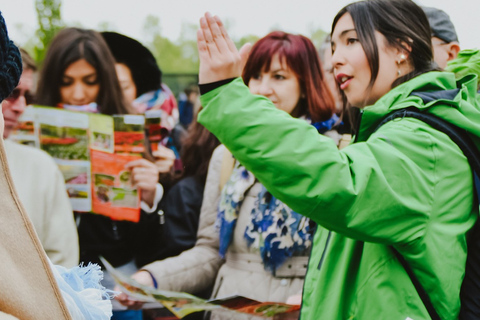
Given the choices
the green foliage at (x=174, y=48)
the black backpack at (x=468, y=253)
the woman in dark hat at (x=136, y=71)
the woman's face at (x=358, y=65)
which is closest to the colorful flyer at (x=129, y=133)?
the woman in dark hat at (x=136, y=71)

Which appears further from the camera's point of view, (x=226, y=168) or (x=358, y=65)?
(x=226, y=168)

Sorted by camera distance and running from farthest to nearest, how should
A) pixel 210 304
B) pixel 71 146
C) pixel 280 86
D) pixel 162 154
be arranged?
pixel 162 154 → pixel 71 146 → pixel 280 86 → pixel 210 304

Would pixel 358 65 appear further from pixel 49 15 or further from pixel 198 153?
pixel 49 15

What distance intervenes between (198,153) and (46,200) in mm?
1030

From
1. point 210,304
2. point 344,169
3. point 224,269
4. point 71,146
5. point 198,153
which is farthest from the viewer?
point 198,153

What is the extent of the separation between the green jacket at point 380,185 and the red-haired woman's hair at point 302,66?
1.13 m

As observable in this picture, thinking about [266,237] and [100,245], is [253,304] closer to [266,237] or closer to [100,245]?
[266,237]

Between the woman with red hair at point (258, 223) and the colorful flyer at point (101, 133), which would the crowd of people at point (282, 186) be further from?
the colorful flyer at point (101, 133)

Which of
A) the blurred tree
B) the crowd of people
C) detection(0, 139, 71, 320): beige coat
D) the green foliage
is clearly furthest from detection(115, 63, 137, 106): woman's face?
the green foliage

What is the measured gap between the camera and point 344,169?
A: 1326mm

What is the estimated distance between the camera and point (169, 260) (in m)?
2.63

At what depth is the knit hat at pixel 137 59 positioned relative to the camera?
12.3ft

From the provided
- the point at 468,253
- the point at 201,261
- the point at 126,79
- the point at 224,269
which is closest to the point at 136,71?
the point at 126,79

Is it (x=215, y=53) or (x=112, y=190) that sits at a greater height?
(x=215, y=53)
